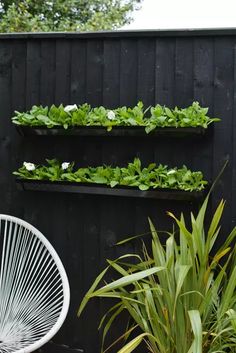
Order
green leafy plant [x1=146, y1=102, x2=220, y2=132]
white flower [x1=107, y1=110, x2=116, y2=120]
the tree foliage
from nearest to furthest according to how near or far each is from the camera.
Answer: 1. green leafy plant [x1=146, y1=102, x2=220, y2=132]
2. white flower [x1=107, y1=110, x2=116, y2=120]
3. the tree foliage

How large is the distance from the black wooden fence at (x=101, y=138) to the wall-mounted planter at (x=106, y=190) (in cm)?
13

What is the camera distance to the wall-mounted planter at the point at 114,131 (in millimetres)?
1969

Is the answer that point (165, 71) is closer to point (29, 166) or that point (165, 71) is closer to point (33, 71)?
point (33, 71)

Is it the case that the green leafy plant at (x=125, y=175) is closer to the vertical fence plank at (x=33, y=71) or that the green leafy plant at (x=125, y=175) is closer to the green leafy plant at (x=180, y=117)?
the green leafy plant at (x=180, y=117)

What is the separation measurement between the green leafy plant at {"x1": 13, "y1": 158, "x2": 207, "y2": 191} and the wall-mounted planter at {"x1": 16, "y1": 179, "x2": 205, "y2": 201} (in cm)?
2

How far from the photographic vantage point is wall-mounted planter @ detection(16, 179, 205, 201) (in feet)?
6.41

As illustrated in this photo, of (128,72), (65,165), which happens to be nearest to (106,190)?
(65,165)

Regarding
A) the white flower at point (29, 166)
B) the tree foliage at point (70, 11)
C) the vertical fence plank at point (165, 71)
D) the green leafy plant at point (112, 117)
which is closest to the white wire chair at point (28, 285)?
the white flower at point (29, 166)

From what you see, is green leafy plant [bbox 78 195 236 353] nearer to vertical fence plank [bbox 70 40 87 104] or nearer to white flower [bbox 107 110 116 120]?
white flower [bbox 107 110 116 120]

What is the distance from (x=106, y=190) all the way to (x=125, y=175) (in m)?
0.11

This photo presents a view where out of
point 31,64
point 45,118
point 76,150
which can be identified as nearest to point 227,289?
point 76,150

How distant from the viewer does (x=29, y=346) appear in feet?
5.94

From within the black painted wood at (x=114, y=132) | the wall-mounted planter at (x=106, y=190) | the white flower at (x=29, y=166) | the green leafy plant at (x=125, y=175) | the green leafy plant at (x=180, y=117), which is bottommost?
the wall-mounted planter at (x=106, y=190)

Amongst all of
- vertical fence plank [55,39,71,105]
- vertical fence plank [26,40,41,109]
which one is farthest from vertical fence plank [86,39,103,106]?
vertical fence plank [26,40,41,109]
